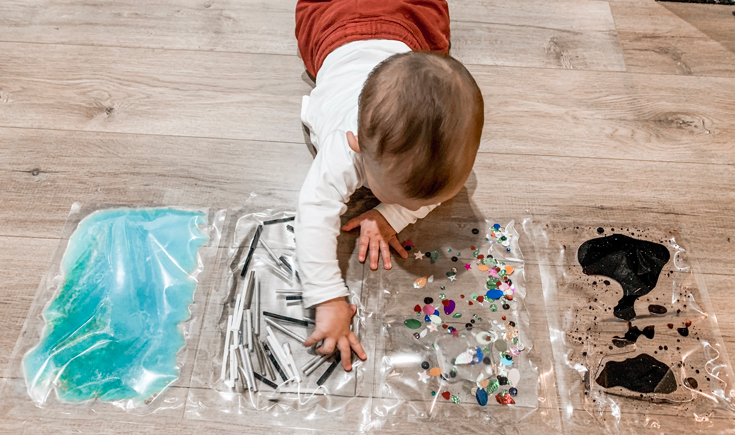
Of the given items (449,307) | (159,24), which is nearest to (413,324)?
(449,307)

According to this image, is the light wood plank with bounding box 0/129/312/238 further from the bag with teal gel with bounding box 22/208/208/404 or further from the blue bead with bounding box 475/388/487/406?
the blue bead with bounding box 475/388/487/406

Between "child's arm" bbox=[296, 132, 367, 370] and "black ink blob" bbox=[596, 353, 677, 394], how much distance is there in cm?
37

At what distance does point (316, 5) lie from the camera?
2.93 ft

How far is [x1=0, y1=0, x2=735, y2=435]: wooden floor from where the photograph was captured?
0.83 meters

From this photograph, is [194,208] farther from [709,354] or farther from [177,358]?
[709,354]

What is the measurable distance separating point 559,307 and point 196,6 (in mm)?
964

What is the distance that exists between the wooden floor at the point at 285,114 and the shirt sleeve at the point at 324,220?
0.15 meters

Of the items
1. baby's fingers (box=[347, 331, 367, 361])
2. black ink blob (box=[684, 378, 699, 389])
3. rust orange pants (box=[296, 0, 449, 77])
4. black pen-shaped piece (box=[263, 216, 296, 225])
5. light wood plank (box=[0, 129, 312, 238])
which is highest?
rust orange pants (box=[296, 0, 449, 77])

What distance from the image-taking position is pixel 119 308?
725 mm

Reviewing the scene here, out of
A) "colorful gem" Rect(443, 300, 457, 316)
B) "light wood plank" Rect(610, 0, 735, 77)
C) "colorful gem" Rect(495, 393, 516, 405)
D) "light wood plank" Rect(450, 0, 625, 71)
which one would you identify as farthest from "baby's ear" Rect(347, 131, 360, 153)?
"light wood plank" Rect(610, 0, 735, 77)

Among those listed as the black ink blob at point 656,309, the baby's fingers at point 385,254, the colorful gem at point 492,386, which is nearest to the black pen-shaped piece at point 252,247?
the baby's fingers at point 385,254

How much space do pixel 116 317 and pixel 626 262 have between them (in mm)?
821

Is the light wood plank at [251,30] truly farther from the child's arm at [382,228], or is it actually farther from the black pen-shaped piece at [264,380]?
the black pen-shaped piece at [264,380]

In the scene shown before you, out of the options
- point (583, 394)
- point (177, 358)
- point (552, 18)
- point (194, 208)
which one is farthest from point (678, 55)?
point (177, 358)
